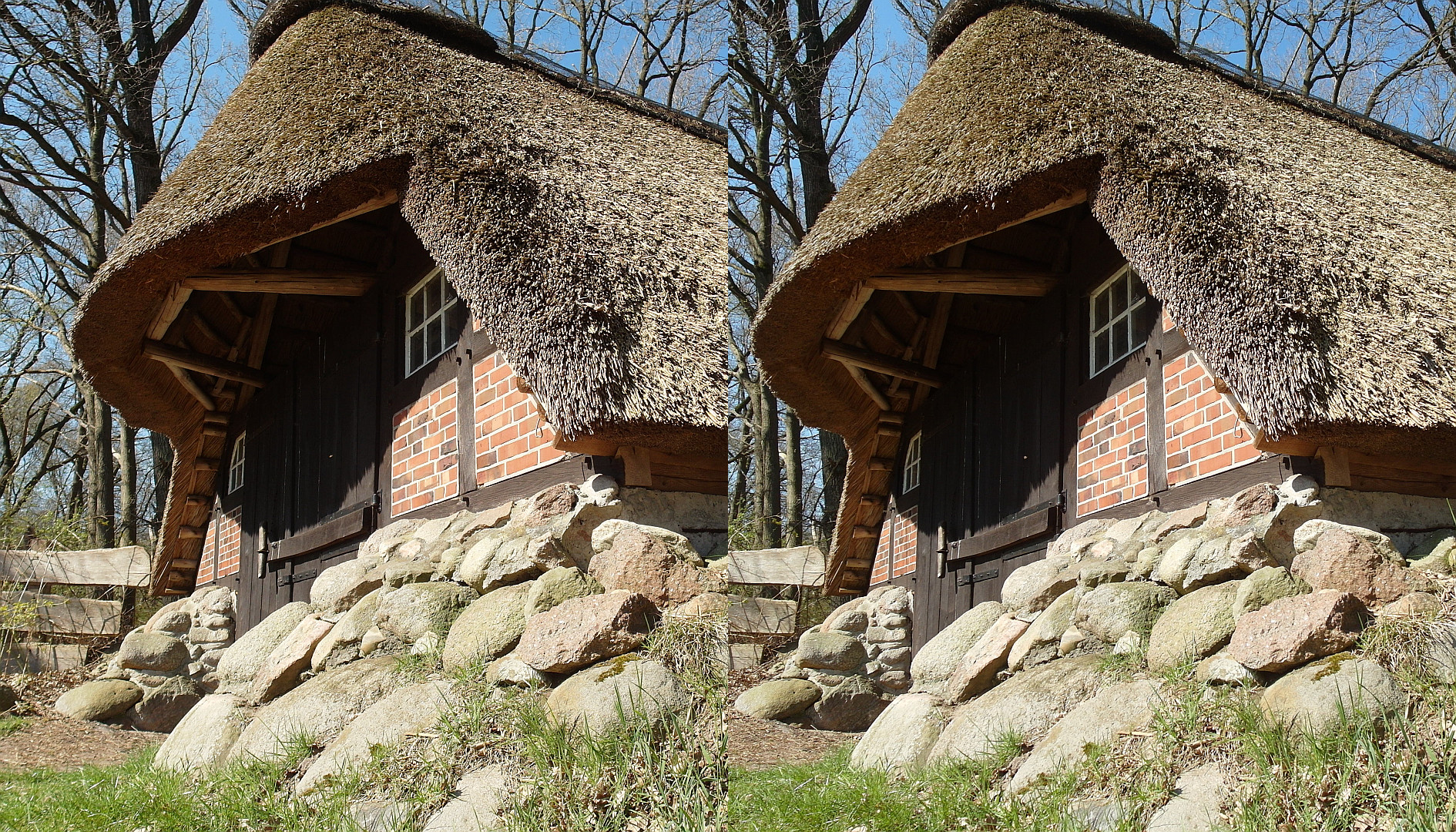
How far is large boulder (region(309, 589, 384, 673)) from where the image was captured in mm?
4797

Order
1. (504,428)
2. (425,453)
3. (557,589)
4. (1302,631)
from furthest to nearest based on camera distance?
(425,453) < (504,428) < (557,589) < (1302,631)

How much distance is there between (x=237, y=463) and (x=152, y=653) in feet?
4.47

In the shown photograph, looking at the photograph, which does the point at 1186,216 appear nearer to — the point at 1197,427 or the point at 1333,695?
the point at 1197,427

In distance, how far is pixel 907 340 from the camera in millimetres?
6148

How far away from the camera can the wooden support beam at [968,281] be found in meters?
5.28

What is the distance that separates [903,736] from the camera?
4.38m

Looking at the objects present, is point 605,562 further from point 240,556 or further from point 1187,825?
point 240,556

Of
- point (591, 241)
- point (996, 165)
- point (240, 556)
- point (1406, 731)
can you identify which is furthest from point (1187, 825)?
point (240, 556)

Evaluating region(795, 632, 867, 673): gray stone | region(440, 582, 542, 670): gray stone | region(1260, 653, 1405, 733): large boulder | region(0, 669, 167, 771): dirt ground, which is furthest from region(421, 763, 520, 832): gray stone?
region(0, 669, 167, 771): dirt ground

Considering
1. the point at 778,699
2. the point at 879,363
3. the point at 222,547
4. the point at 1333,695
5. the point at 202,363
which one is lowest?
the point at 778,699

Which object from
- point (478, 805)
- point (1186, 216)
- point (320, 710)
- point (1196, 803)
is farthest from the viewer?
point (1186, 216)

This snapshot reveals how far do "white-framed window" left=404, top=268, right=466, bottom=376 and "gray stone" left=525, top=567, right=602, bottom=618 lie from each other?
5.85 ft

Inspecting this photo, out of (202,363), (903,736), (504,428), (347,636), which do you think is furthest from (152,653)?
(903,736)

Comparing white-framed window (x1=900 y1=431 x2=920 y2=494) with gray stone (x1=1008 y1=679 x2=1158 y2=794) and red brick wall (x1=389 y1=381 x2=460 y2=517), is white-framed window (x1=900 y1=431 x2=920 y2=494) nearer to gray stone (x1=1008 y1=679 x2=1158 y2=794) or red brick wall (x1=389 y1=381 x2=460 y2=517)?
gray stone (x1=1008 y1=679 x2=1158 y2=794)
